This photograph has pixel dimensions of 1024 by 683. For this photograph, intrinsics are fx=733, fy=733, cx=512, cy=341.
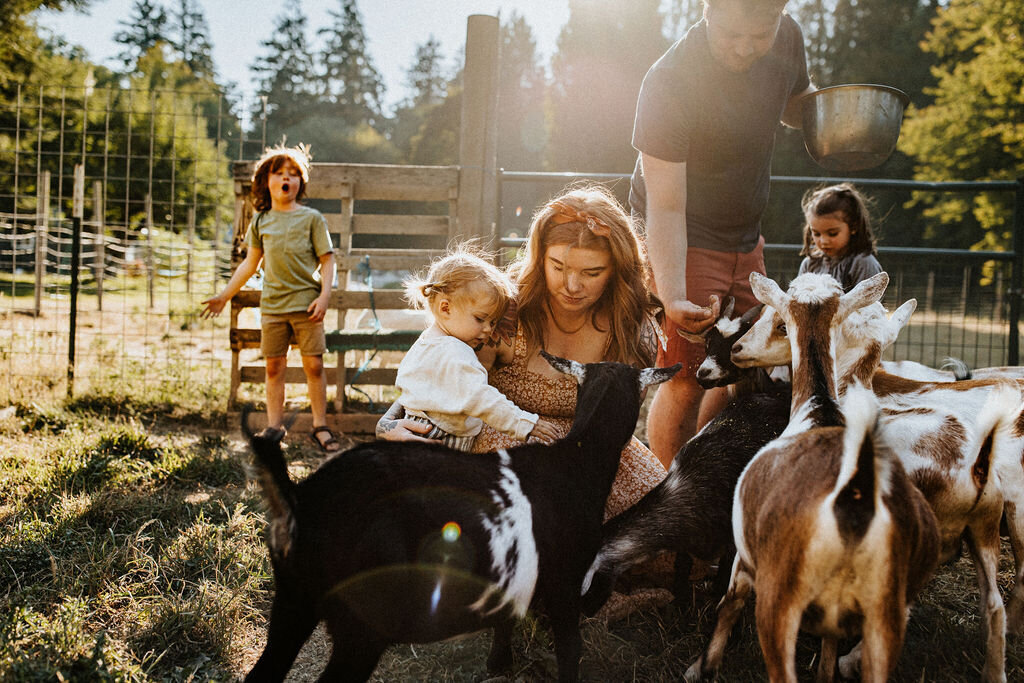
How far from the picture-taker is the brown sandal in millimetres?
5172

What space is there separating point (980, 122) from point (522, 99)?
Result: 32.7 meters

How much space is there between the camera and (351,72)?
2228 inches

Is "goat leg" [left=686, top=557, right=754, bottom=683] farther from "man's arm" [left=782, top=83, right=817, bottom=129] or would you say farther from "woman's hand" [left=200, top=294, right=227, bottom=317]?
"woman's hand" [left=200, top=294, right=227, bottom=317]

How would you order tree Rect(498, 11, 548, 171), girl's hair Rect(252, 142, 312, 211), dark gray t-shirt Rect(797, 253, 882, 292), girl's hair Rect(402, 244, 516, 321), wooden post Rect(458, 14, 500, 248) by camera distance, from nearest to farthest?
girl's hair Rect(402, 244, 516, 321)
dark gray t-shirt Rect(797, 253, 882, 292)
wooden post Rect(458, 14, 500, 248)
girl's hair Rect(252, 142, 312, 211)
tree Rect(498, 11, 548, 171)

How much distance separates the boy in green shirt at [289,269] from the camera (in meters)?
5.16

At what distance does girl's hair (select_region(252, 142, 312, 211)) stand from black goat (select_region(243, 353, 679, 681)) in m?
3.62

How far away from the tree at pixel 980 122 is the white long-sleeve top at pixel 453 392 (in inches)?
796

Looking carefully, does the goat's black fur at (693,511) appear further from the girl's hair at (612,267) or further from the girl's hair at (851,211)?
the girl's hair at (851,211)

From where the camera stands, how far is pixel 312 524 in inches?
70.8

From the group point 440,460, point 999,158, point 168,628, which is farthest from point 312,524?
point 999,158

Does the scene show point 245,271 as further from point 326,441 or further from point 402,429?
point 402,429

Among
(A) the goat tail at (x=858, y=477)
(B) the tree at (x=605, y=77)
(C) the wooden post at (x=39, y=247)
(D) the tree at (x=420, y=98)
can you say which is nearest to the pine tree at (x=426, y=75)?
(D) the tree at (x=420, y=98)

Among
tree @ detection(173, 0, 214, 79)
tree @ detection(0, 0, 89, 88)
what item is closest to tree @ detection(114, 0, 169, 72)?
tree @ detection(173, 0, 214, 79)

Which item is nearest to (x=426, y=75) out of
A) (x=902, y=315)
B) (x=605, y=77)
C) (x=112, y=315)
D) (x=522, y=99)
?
(x=522, y=99)
